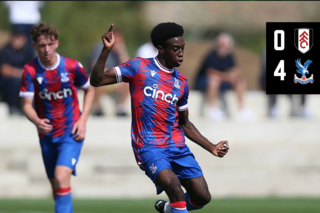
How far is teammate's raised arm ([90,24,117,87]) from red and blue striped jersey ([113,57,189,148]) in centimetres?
13

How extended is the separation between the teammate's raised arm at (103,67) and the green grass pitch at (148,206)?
162 inches

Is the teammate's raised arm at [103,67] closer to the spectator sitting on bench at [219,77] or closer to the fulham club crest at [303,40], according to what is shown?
the fulham club crest at [303,40]

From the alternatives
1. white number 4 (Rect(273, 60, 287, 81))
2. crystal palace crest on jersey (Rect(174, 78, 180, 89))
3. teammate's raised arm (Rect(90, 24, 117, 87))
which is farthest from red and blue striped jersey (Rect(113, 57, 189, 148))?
white number 4 (Rect(273, 60, 287, 81))

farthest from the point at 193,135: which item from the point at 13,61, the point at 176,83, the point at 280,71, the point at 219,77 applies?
the point at 13,61

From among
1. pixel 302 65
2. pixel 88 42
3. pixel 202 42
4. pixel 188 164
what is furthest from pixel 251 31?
pixel 188 164

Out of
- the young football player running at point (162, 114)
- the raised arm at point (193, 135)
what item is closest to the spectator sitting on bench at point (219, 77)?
the raised arm at point (193, 135)

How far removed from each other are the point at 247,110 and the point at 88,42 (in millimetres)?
6718

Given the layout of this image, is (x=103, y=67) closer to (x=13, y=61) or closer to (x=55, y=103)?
(x=55, y=103)

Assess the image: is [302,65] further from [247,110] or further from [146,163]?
[146,163]

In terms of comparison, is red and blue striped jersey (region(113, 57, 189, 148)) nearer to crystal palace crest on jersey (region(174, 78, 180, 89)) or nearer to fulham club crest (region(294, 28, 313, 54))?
crystal palace crest on jersey (region(174, 78, 180, 89))

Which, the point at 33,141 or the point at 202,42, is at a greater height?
the point at 202,42

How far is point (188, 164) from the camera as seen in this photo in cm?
645

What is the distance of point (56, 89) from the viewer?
7461mm

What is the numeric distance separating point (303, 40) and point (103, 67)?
7211 mm
